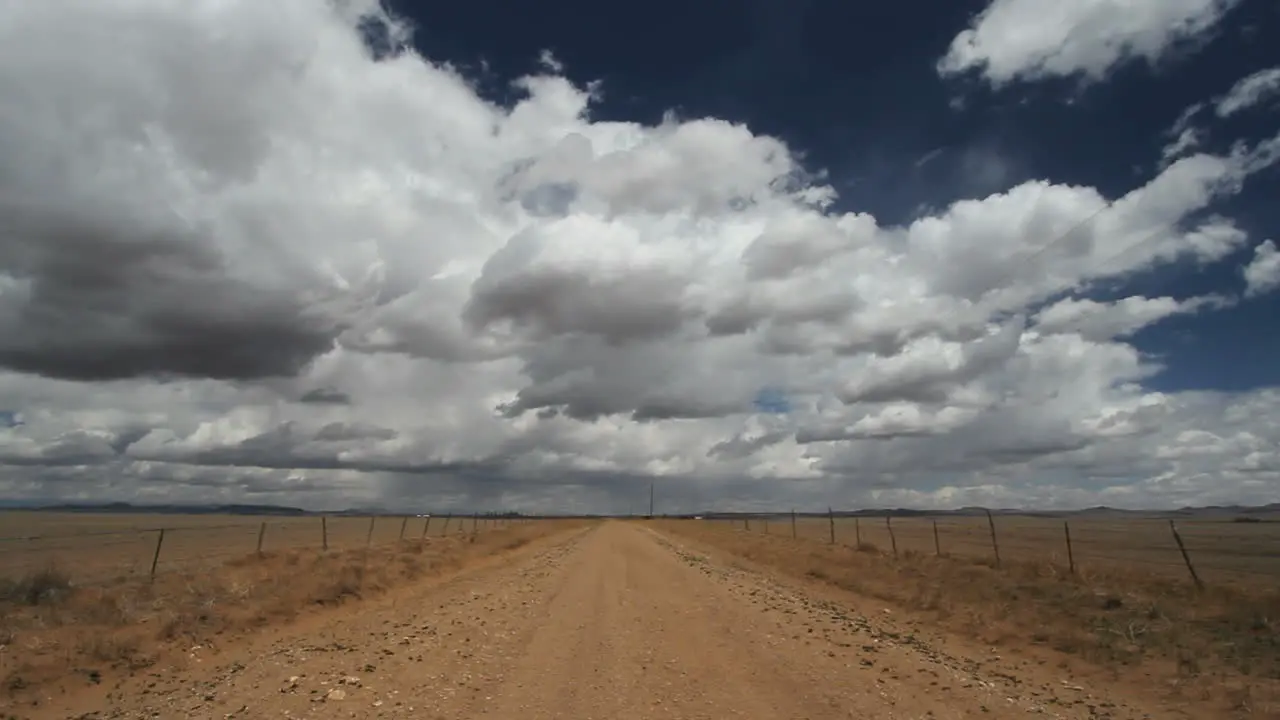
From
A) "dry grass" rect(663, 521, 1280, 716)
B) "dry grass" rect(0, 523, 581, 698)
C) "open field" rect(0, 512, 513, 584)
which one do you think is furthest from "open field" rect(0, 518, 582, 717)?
"dry grass" rect(663, 521, 1280, 716)

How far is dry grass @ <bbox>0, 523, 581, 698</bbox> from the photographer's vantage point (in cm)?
1405

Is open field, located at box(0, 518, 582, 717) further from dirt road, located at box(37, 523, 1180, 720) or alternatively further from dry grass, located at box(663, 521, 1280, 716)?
dry grass, located at box(663, 521, 1280, 716)

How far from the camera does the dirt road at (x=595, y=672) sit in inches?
418

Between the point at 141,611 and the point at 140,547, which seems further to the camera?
the point at 140,547

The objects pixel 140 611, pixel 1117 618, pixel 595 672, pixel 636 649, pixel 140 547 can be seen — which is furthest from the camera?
pixel 140 547

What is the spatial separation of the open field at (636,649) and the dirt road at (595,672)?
6 cm

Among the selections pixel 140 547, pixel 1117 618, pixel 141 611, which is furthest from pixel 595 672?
pixel 140 547

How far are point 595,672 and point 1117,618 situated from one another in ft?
43.4

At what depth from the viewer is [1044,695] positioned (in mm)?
12180

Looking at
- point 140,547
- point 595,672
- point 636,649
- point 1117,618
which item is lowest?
point 595,672

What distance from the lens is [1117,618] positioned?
1845 cm

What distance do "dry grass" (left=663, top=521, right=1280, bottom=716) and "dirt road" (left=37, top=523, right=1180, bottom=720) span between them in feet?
5.83

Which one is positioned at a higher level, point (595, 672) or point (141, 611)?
point (141, 611)

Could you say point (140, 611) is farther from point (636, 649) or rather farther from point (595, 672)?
point (595, 672)
